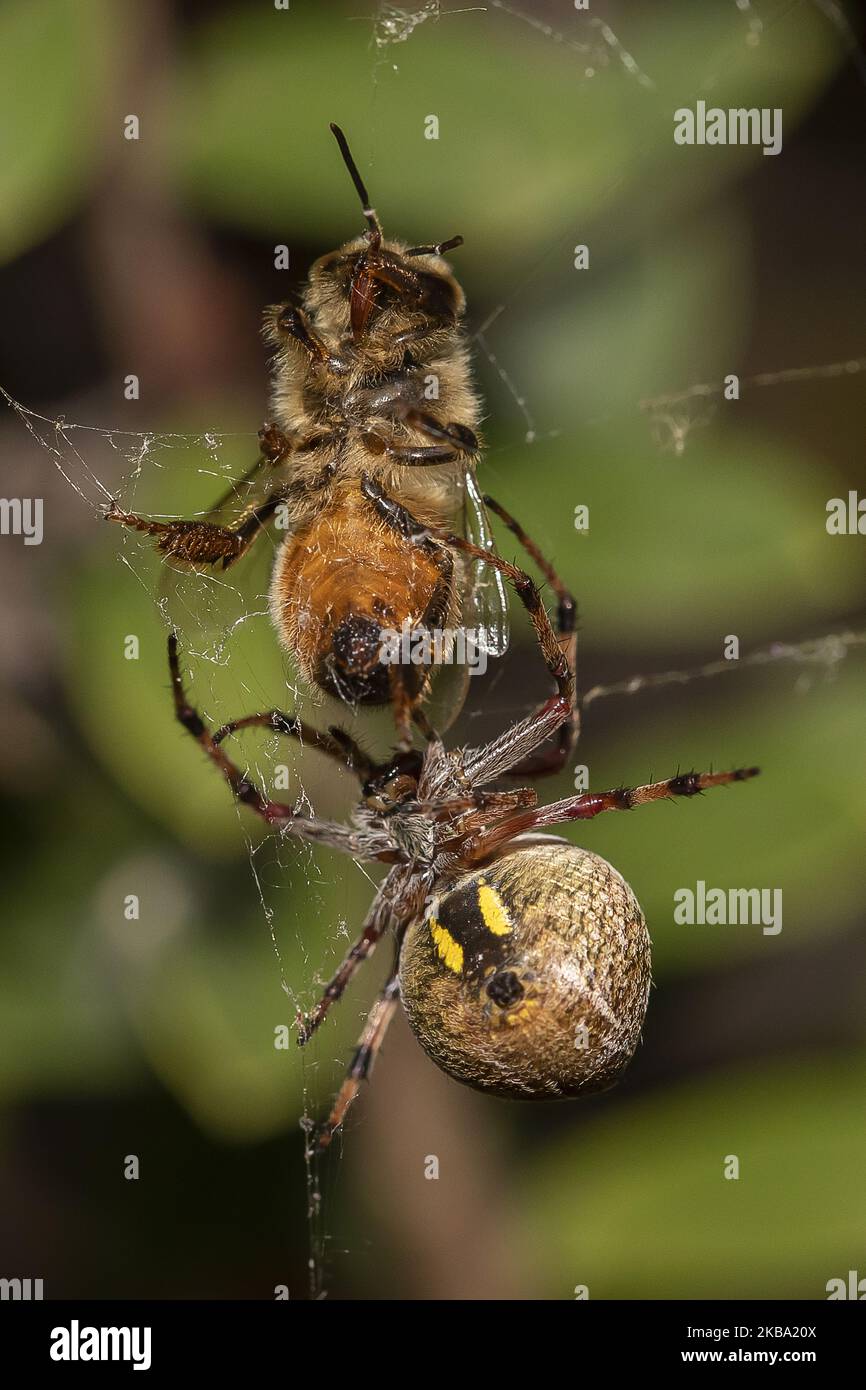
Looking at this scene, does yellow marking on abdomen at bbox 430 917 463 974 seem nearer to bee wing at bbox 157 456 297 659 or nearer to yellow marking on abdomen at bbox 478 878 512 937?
yellow marking on abdomen at bbox 478 878 512 937

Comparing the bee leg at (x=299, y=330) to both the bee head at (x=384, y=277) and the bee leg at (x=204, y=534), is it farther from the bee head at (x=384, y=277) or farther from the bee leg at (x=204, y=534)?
the bee leg at (x=204, y=534)

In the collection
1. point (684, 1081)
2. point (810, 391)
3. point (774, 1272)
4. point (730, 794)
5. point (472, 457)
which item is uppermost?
point (810, 391)

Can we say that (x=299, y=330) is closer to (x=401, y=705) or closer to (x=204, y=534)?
(x=204, y=534)

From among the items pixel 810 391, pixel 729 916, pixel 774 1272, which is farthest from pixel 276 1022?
pixel 810 391

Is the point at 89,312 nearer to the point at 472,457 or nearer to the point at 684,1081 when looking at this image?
the point at 472,457
